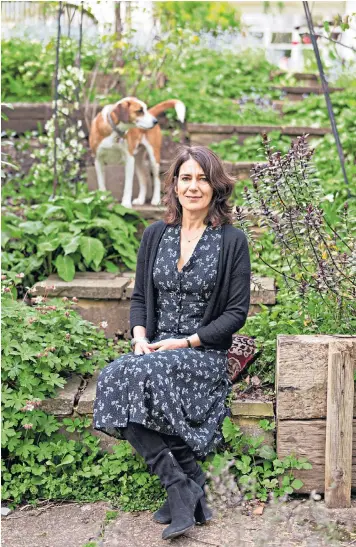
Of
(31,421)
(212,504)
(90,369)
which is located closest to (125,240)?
(90,369)

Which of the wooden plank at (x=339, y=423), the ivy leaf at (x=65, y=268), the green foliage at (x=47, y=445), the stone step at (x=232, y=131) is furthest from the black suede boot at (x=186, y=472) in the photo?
the stone step at (x=232, y=131)

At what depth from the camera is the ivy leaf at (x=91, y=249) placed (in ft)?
16.5

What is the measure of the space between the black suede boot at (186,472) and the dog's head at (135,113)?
265 centimetres

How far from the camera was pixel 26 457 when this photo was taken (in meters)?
3.65

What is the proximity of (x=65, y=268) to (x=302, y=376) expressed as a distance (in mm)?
1962

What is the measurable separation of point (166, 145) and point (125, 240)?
2148 mm

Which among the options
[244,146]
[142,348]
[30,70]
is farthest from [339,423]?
[30,70]

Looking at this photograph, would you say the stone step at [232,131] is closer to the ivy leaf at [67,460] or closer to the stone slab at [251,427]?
the stone slab at [251,427]

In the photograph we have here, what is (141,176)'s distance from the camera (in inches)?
233

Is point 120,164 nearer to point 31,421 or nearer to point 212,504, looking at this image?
point 31,421

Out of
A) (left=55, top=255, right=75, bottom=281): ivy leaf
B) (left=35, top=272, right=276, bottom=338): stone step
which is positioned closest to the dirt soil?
(left=35, top=272, right=276, bottom=338): stone step

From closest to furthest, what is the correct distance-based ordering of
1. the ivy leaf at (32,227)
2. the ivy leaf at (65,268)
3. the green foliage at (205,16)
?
the ivy leaf at (65,268)
the ivy leaf at (32,227)
the green foliage at (205,16)

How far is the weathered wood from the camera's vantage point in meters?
3.47

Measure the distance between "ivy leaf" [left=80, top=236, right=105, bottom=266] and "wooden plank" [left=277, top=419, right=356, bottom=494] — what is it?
194 centimetres
